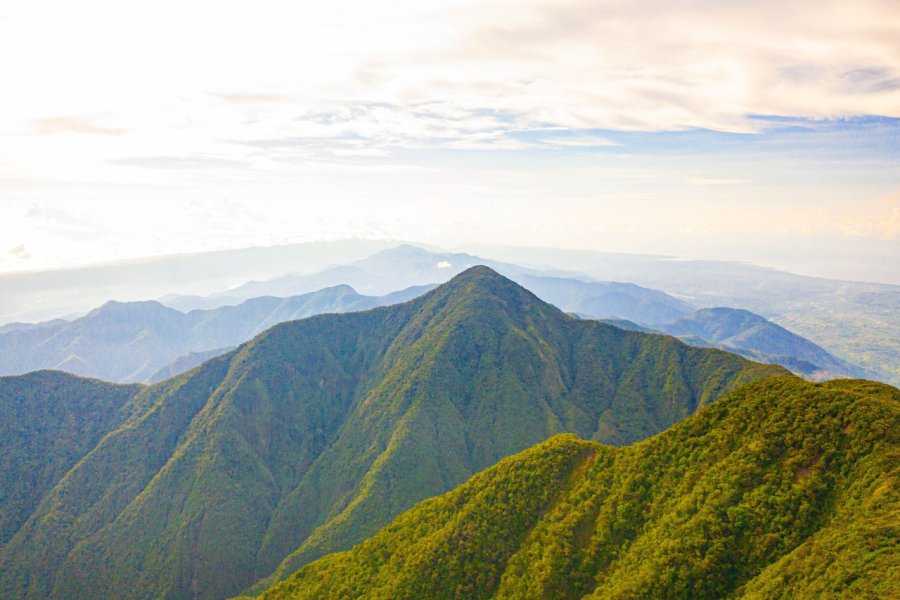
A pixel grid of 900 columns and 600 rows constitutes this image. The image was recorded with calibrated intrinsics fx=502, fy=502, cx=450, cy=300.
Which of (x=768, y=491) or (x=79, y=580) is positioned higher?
(x=768, y=491)

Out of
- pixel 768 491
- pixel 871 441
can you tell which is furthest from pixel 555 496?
pixel 871 441

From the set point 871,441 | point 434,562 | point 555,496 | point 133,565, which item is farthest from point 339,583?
point 133,565

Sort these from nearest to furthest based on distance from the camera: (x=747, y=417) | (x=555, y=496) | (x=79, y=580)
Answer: (x=747, y=417)
(x=555, y=496)
(x=79, y=580)

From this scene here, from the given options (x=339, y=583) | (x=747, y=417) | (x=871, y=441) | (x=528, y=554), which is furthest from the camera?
(x=339, y=583)

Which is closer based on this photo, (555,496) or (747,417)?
(747,417)

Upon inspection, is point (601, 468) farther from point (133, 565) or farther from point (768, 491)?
point (133, 565)

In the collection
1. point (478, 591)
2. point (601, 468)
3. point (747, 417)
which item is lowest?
point (478, 591)
